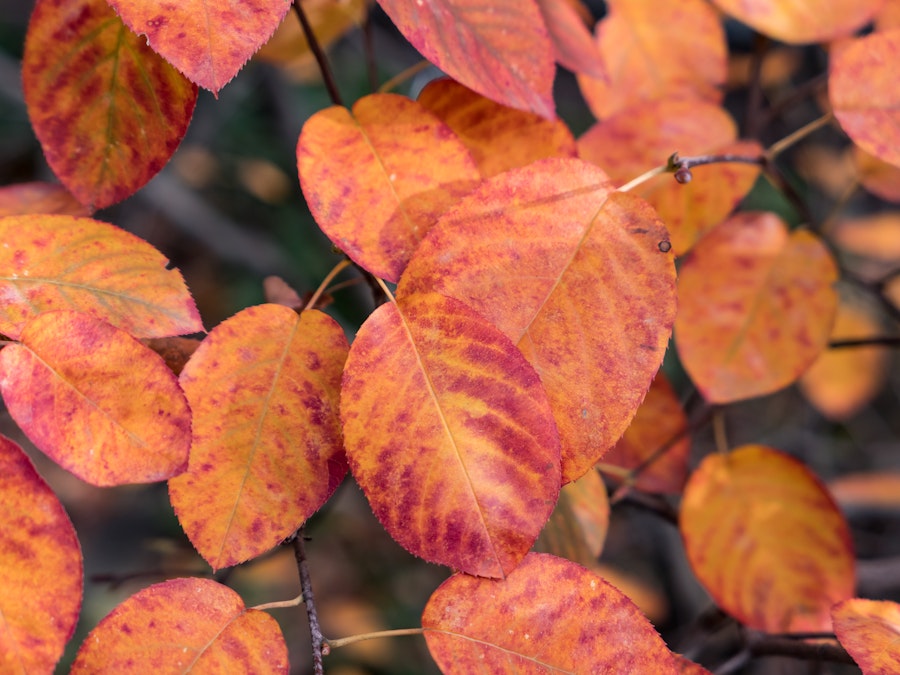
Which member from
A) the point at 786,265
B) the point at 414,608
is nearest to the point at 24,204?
the point at 786,265

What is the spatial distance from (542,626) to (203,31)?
1.09 ft

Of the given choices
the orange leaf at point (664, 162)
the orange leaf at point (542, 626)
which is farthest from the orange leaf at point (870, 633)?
the orange leaf at point (664, 162)

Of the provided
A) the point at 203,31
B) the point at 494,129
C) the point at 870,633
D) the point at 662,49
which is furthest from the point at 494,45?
the point at 870,633

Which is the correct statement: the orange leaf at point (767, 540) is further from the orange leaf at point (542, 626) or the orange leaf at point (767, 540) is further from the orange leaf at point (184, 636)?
the orange leaf at point (184, 636)

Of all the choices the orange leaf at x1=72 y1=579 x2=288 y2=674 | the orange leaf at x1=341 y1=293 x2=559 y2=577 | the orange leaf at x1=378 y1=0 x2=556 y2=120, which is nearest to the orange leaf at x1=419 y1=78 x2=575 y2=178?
the orange leaf at x1=378 y1=0 x2=556 y2=120

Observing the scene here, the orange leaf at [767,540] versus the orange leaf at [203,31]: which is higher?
the orange leaf at [203,31]

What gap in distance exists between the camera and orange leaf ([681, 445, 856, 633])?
0.63m

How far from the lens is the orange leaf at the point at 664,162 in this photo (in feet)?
1.95

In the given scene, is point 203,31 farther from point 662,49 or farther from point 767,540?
point 767,540

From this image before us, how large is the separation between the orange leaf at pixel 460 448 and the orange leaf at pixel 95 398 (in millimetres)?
85

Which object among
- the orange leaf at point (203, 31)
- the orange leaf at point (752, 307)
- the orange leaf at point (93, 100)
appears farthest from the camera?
the orange leaf at point (752, 307)

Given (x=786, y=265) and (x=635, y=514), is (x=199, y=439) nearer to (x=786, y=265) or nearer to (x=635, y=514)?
(x=786, y=265)

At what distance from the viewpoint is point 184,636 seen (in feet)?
1.30

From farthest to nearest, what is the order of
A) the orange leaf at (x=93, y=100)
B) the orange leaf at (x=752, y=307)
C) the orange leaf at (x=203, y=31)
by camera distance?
the orange leaf at (x=752, y=307) < the orange leaf at (x=93, y=100) < the orange leaf at (x=203, y=31)
